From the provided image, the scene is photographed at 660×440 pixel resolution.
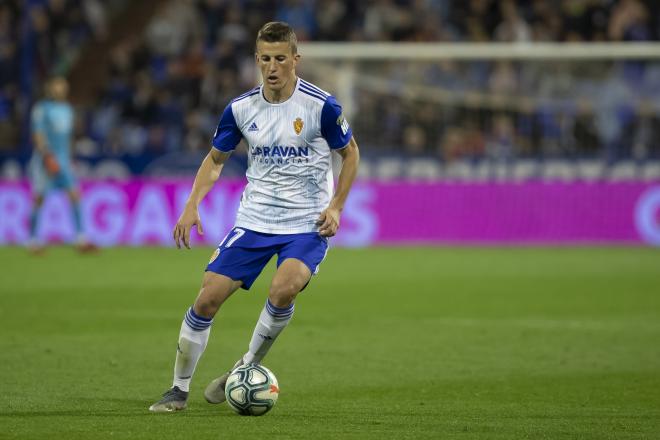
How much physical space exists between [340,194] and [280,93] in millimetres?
659

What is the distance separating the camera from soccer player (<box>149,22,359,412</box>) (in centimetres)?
707

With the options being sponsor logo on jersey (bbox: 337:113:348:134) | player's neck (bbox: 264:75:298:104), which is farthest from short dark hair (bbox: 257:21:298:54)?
sponsor logo on jersey (bbox: 337:113:348:134)

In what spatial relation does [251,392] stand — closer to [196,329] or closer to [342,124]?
[196,329]

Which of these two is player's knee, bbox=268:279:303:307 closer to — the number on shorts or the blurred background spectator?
the number on shorts

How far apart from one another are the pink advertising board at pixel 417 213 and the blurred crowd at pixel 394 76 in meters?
0.70

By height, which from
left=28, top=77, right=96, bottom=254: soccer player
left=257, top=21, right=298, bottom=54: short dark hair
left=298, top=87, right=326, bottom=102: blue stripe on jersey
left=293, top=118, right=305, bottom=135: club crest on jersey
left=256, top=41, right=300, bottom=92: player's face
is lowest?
left=28, top=77, right=96, bottom=254: soccer player

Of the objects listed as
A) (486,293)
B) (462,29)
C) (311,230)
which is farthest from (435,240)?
(311,230)

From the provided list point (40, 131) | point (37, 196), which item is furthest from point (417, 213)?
point (40, 131)

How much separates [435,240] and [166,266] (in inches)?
207

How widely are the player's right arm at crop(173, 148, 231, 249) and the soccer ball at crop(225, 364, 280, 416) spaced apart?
0.77m

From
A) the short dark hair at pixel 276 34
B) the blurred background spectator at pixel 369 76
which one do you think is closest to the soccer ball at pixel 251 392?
the short dark hair at pixel 276 34

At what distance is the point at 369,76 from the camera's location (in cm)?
2142

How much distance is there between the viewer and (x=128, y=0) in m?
29.2

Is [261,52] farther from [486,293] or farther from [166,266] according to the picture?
[166,266]
